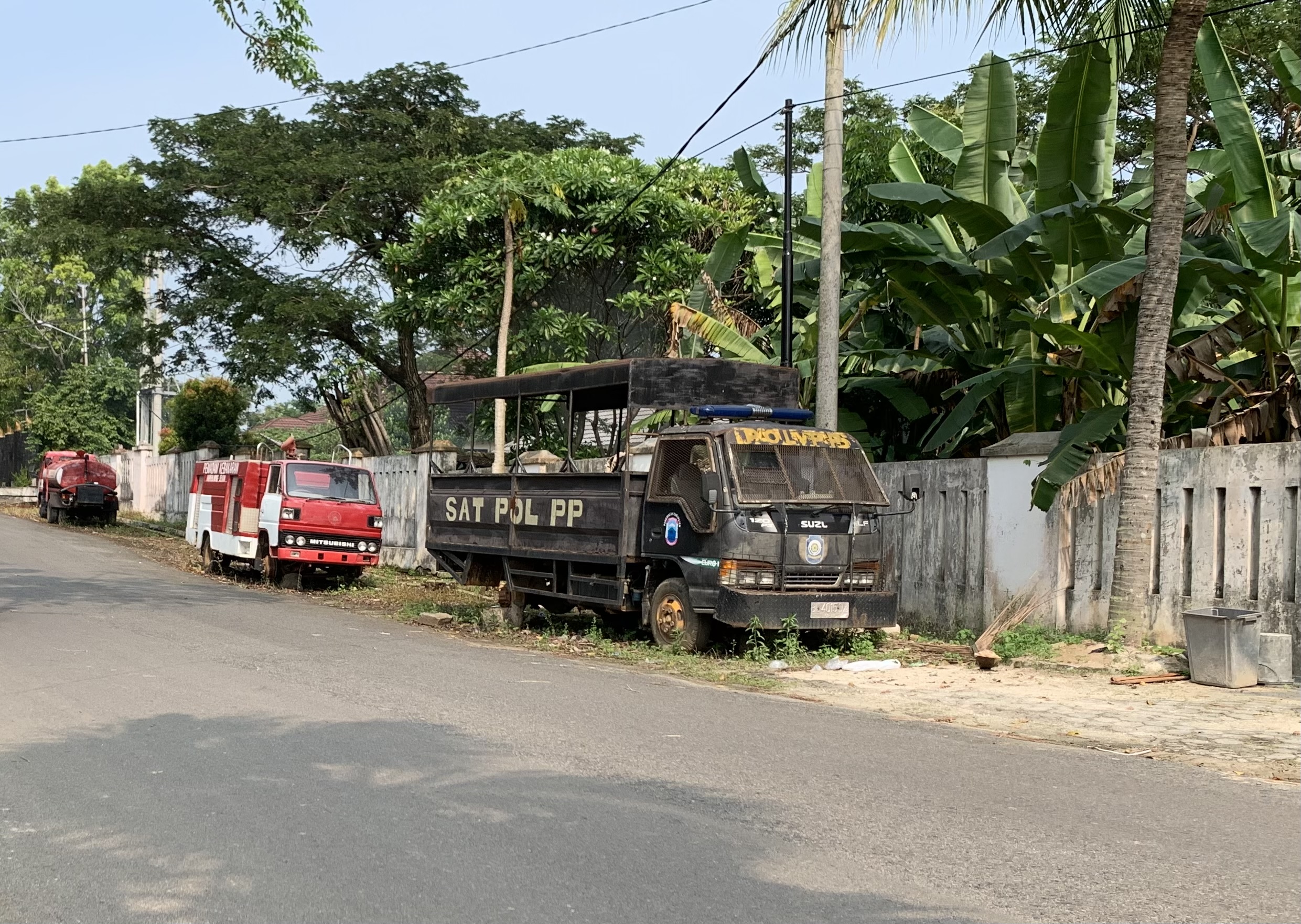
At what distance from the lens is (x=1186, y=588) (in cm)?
1188

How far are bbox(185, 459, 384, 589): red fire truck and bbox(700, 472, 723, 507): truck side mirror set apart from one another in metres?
9.26

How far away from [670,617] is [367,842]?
306 inches

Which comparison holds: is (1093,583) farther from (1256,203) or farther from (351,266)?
(351,266)

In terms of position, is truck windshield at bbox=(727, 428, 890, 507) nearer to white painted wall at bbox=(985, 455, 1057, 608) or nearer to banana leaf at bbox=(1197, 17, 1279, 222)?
white painted wall at bbox=(985, 455, 1057, 608)

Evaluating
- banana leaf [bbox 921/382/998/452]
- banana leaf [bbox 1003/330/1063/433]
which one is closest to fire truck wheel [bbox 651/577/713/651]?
banana leaf [bbox 921/382/998/452]

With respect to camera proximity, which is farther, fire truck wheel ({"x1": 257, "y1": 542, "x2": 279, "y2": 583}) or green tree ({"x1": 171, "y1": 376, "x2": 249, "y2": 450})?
green tree ({"x1": 171, "y1": 376, "x2": 249, "y2": 450})

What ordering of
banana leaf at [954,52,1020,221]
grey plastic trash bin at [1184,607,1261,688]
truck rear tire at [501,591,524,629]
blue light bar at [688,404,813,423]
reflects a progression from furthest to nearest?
truck rear tire at [501,591,524,629] < banana leaf at [954,52,1020,221] < blue light bar at [688,404,813,423] < grey plastic trash bin at [1184,607,1261,688]

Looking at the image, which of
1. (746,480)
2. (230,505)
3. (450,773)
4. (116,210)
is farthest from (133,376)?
(450,773)

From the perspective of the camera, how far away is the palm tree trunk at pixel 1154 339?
38.8 ft

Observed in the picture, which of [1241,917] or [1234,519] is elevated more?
[1234,519]

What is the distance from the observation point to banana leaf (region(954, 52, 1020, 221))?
1523 cm

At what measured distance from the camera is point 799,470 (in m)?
13.1

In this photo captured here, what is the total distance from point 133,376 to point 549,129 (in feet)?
111

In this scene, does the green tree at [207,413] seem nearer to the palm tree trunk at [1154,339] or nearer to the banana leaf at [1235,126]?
the banana leaf at [1235,126]
